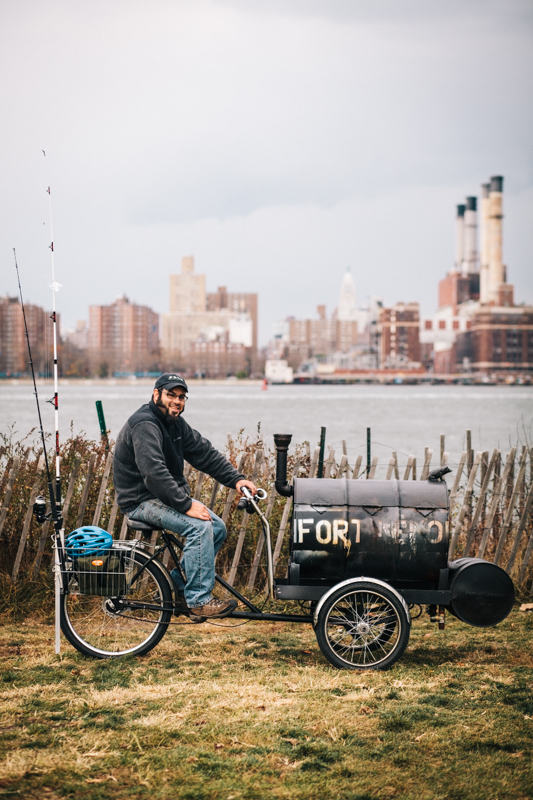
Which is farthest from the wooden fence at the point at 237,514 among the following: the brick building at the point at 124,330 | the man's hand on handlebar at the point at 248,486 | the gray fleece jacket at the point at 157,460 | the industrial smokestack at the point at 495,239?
the industrial smokestack at the point at 495,239

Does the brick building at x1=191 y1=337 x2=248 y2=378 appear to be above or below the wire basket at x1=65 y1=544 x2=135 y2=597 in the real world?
above

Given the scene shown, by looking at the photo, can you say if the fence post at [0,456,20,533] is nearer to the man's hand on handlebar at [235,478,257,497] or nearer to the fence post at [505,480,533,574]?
the man's hand on handlebar at [235,478,257,497]

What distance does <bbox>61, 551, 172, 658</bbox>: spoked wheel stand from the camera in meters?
5.58

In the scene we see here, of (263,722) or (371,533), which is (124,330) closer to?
(371,533)

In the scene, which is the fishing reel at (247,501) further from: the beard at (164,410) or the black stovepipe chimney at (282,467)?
the beard at (164,410)

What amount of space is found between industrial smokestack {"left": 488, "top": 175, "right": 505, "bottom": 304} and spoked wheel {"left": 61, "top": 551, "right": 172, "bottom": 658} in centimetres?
19416

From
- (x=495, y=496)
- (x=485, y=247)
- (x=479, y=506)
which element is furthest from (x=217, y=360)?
(x=479, y=506)

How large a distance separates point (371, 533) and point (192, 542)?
1193 millimetres

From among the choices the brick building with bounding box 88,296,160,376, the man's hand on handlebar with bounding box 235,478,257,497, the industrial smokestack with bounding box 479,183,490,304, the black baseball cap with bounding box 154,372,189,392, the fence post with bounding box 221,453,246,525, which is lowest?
the fence post with bounding box 221,453,246,525

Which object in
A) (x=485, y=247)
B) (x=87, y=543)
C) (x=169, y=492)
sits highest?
(x=485, y=247)

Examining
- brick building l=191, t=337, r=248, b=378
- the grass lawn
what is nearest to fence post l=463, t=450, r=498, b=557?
the grass lawn

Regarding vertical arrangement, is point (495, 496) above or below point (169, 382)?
below

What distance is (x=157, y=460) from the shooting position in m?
5.30

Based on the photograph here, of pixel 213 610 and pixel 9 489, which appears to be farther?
pixel 9 489
